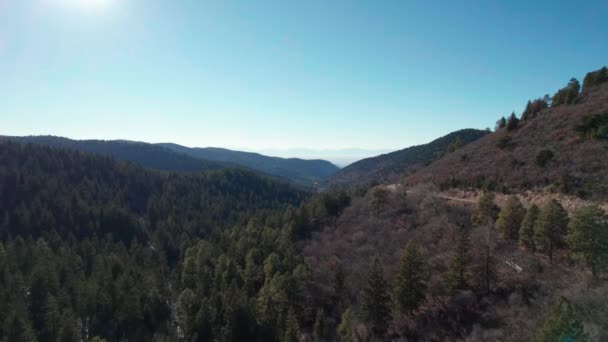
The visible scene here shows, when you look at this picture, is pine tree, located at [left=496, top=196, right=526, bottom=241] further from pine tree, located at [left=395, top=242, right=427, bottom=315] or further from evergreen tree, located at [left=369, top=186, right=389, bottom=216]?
evergreen tree, located at [left=369, top=186, right=389, bottom=216]

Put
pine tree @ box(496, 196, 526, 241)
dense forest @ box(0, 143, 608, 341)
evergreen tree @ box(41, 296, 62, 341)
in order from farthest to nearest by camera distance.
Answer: evergreen tree @ box(41, 296, 62, 341) < pine tree @ box(496, 196, 526, 241) < dense forest @ box(0, 143, 608, 341)

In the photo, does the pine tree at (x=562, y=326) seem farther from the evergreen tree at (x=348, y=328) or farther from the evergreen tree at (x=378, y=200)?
the evergreen tree at (x=378, y=200)

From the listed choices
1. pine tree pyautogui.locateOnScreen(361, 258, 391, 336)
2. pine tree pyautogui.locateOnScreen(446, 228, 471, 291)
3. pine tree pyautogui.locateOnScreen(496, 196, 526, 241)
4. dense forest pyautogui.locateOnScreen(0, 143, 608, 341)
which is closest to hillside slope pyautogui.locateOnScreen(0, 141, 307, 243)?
Answer: dense forest pyautogui.locateOnScreen(0, 143, 608, 341)

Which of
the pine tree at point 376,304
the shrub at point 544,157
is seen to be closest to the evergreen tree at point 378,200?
the shrub at point 544,157

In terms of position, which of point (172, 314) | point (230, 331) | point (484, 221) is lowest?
point (172, 314)

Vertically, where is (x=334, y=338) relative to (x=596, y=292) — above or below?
below

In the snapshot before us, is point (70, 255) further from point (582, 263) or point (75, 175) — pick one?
point (75, 175)

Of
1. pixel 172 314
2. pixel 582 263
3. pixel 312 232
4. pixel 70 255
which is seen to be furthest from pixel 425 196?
pixel 70 255
